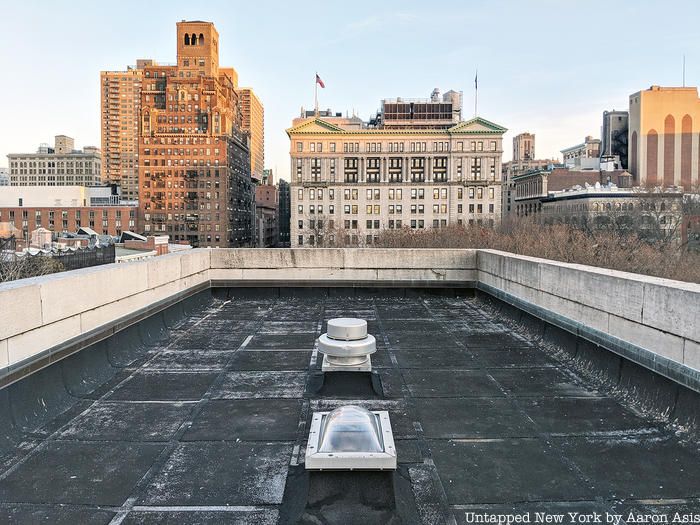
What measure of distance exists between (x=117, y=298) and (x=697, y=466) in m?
7.97

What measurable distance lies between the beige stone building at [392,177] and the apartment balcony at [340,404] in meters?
118

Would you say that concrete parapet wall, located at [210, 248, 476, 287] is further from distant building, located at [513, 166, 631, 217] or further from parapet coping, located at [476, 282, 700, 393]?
distant building, located at [513, 166, 631, 217]

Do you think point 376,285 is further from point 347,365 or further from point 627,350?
point 627,350

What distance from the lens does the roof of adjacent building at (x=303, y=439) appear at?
14.4 ft

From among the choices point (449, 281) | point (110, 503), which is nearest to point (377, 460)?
point (110, 503)

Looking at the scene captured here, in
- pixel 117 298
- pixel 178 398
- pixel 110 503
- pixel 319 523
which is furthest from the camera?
pixel 117 298

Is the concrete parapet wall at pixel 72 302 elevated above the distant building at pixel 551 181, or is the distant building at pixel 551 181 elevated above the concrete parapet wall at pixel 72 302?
the distant building at pixel 551 181

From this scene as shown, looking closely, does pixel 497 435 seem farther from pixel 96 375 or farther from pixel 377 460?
pixel 96 375

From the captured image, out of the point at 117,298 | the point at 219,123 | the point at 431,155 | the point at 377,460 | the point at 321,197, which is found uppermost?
the point at 219,123

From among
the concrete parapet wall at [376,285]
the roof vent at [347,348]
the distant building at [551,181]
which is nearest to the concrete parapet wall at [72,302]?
the concrete parapet wall at [376,285]

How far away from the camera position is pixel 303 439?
575 cm

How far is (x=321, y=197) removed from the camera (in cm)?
13138

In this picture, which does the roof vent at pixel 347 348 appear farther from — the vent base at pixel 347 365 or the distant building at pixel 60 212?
the distant building at pixel 60 212

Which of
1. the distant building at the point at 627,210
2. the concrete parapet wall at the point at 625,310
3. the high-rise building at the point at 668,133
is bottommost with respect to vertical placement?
the concrete parapet wall at the point at 625,310
